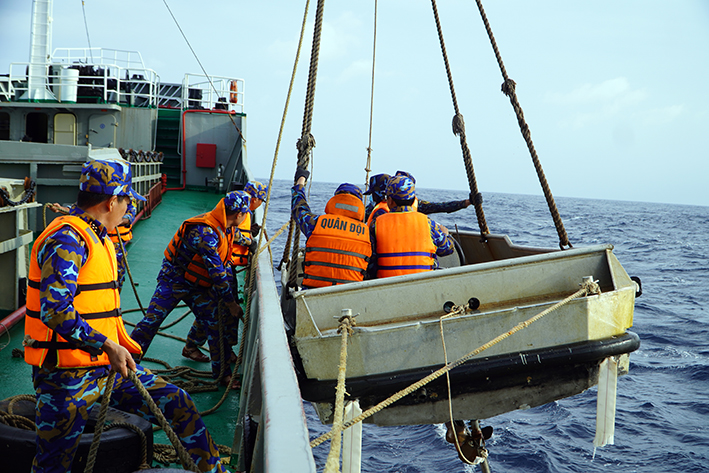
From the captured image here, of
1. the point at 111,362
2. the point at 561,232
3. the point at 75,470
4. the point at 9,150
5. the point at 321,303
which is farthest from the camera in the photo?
the point at 9,150

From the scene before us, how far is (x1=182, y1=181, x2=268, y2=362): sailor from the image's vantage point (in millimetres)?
4940

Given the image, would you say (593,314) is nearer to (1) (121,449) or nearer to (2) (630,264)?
(1) (121,449)

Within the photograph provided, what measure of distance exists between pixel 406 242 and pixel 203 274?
175 cm

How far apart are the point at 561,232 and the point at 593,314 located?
3.62ft

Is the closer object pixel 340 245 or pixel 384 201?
pixel 340 245

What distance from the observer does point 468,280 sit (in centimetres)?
410

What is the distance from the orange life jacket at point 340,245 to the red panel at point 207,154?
10943mm

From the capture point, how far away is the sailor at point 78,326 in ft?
6.77

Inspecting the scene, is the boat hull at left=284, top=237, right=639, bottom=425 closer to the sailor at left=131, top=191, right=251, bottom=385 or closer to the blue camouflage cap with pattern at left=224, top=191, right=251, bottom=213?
the sailor at left=131, top=191, right=251, bottom=385

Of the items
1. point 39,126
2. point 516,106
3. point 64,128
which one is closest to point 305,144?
point 516,106

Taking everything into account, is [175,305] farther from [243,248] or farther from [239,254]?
[243,248]

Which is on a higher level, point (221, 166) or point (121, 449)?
point (221, 166)

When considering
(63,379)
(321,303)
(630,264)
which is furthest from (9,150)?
(630,264)

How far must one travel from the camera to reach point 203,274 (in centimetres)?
439
